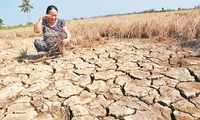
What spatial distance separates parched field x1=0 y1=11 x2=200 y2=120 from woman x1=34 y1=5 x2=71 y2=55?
180 mm

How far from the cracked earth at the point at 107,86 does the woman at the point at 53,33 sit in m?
0.21

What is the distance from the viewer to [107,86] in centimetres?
221

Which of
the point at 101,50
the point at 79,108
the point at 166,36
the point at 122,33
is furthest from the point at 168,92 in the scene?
the point at 122,33

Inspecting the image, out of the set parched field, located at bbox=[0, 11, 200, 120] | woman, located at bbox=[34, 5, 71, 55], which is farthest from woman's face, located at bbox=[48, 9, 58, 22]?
parched field, located at bbox=[0, 11, 200, 120]

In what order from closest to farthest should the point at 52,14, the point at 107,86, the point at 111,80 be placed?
the point at 107,86 → the point at 111,80 → the point at 52,14

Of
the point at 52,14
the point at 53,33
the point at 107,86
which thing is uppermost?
the point at 52,14

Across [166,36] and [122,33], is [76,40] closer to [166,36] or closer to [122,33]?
[122,33]

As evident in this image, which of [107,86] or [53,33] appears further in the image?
[53,33]

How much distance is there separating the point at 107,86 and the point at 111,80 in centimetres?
14

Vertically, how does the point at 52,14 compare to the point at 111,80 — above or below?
above

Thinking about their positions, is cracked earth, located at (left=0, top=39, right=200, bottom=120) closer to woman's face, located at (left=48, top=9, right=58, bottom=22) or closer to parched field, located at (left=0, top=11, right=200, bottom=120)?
parched field, located at (left=0, top=11, right=200, bottom=120)

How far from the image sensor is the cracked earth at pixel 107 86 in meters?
1.79

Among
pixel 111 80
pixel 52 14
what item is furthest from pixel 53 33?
pixel 111 80

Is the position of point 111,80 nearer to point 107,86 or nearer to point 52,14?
point 107,86
